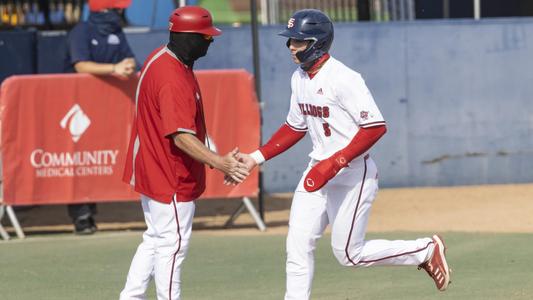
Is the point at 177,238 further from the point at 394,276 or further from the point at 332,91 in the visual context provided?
the point at 394,276

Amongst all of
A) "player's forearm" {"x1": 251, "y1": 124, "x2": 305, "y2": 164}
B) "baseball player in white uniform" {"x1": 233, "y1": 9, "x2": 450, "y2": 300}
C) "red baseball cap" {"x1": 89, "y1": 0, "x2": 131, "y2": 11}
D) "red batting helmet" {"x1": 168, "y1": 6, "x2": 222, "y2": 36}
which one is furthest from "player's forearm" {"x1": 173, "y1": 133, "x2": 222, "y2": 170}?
"red baseball cap" {"x1": 89, "y1": 0, "x2": 131, "y2": 11}

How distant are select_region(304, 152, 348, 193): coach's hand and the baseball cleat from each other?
1095 millimetres

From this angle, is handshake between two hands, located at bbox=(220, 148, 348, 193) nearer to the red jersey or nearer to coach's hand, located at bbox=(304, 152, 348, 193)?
coach's hand, located at bbox=(304, 152, 348, 193)

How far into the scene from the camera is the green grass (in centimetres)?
886

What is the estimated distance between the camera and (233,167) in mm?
7445

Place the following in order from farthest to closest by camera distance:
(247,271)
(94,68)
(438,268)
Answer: (94,68), (247,271), (438,268)

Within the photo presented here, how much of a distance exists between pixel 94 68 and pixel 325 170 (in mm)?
4886

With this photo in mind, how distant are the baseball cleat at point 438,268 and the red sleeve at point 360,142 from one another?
1074 millimetres

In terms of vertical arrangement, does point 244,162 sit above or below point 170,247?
above

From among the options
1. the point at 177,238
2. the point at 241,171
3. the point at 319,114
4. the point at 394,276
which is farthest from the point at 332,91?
the point at 394,276

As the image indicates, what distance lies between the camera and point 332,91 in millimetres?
7535

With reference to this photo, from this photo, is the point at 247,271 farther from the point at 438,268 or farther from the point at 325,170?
the point at 325,170

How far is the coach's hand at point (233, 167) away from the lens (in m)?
7.37

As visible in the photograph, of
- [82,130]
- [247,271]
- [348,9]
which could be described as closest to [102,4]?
[82,130]
